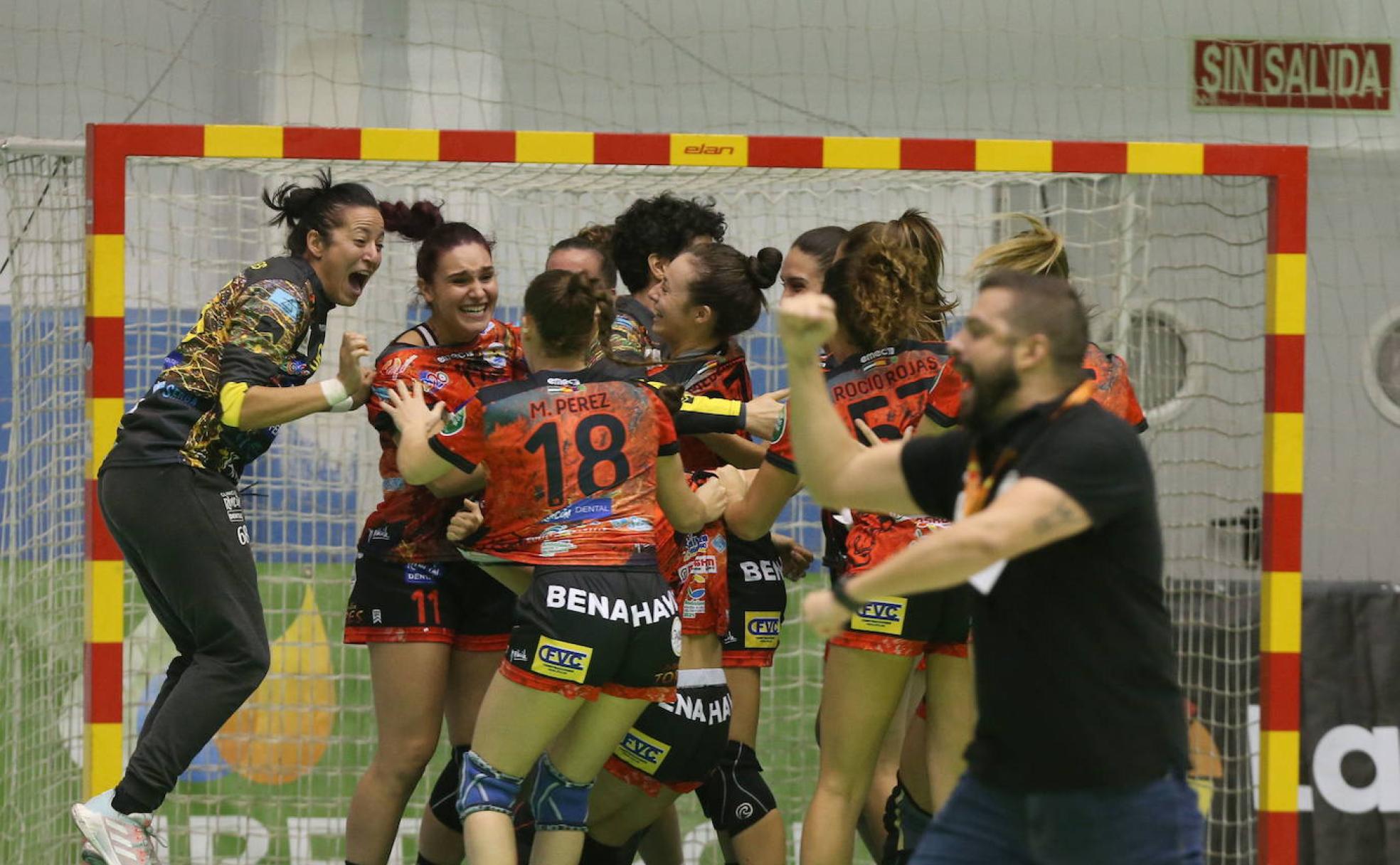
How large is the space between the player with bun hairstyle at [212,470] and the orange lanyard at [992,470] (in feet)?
6.91

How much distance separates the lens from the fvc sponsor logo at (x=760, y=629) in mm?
5156

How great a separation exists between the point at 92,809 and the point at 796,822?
369cm

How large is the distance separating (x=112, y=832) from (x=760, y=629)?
204 cm

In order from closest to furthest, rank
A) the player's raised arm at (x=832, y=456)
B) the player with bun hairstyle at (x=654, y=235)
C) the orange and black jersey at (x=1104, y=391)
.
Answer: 1. the player's raised arm at (x=832, y=456)
2. the orange and black jersey at (x=1104, y=391)
3. the player with bun hairstyle at (x=654, y=235)

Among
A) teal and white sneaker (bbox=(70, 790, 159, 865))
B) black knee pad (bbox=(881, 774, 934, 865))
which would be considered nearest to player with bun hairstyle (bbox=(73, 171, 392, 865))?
teal and white sneaker (bbox=(70, 790, 159, 865))

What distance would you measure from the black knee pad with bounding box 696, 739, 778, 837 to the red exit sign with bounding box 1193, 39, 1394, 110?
6386 millimetres

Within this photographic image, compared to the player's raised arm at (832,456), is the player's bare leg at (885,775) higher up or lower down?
lower down

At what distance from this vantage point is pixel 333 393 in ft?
15.2

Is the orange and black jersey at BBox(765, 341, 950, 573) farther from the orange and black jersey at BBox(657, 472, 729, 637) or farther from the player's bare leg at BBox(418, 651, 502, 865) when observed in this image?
the player's bare leg at BBox(418, 651, 502, 865)

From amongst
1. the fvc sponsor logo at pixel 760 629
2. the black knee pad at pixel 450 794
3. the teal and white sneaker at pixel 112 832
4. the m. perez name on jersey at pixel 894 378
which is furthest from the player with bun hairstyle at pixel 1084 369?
the teal and white sneaker at pixel 112 832

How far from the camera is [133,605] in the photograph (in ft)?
27.5

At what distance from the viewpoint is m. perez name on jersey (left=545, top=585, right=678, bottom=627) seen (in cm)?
434

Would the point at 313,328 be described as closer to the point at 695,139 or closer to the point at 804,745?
the point at 695,139

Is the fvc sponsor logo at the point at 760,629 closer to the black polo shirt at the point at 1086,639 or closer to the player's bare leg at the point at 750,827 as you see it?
the player's bare leg at the point at 750,827
